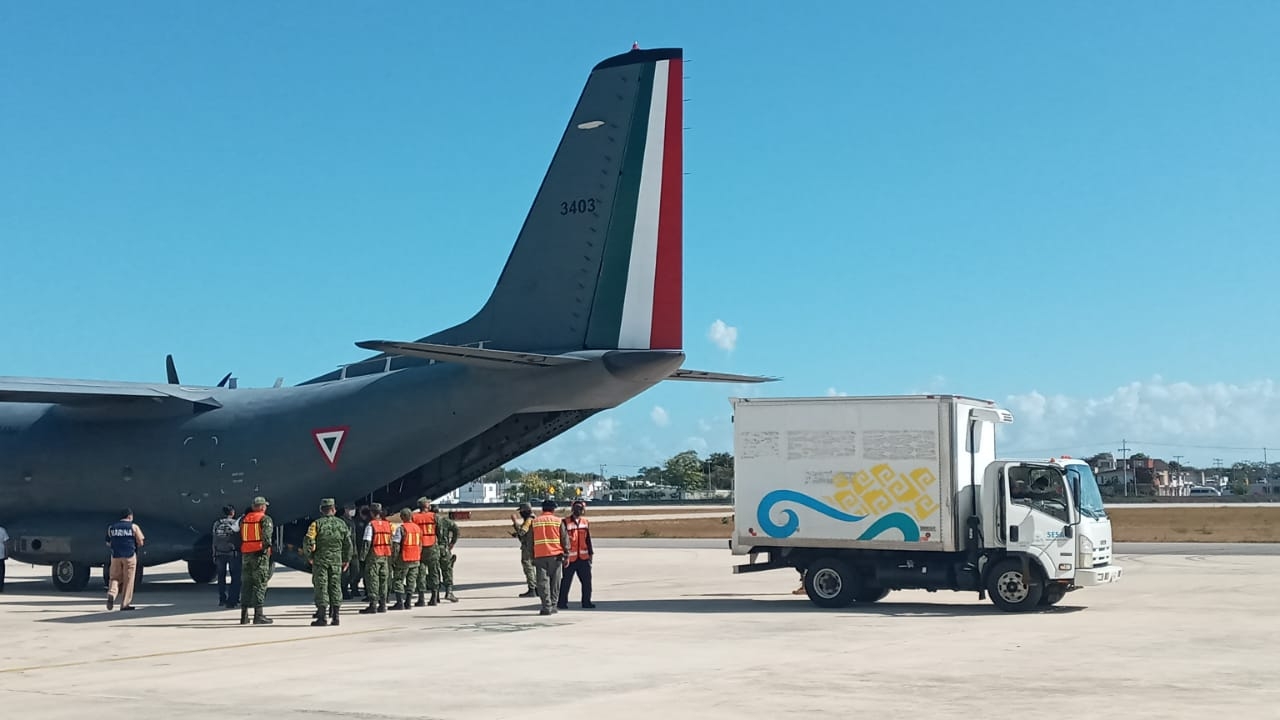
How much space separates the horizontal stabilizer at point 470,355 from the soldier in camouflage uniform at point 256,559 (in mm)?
3067

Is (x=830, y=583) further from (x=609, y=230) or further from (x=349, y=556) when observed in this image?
(x=349, y=556)

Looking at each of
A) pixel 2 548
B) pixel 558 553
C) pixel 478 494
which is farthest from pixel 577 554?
pixel 478 494

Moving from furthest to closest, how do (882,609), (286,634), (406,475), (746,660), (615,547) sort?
1. (615,547)
2. (406,475)
3. (882,609)
4. (286,634)
5. (746,660)

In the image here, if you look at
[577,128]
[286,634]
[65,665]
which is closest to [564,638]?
[286,634]

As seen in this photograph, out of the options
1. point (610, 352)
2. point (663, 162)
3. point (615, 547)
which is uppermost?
point (663, 162)

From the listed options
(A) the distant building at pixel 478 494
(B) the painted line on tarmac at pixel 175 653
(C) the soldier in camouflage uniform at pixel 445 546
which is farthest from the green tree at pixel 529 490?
(B) the painted line on tarmac at pixel 175 653

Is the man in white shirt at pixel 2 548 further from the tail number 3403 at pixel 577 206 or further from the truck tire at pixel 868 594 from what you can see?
the truck tire at pixel 868 594

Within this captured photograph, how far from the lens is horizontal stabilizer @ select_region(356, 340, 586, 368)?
17.3 meters

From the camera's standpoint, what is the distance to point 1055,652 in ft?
44.5

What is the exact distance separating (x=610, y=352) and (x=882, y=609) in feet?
19.4

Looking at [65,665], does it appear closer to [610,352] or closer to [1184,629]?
[610,352]

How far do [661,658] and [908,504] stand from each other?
6365 millimetres

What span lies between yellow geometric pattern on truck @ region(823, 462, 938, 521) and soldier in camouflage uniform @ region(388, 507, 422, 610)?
21.7 feet

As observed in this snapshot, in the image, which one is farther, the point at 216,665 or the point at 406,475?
the point at 406,475
